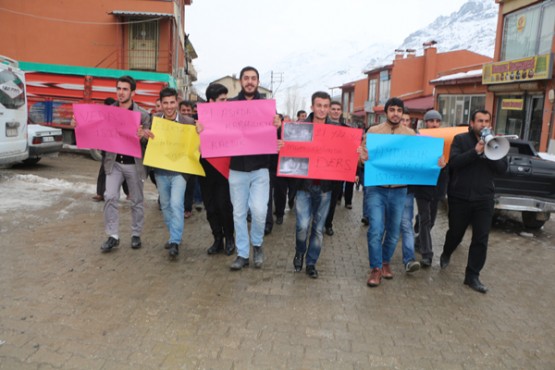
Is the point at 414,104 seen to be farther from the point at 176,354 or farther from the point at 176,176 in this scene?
the point at 176,354

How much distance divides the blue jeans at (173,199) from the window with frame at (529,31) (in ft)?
52.1

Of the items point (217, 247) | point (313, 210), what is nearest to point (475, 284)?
point (313, 210)

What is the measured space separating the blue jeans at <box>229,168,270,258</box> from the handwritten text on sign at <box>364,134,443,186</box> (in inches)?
44.6

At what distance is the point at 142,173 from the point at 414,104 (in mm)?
30003

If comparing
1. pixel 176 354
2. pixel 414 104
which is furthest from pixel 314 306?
pixel 414 104

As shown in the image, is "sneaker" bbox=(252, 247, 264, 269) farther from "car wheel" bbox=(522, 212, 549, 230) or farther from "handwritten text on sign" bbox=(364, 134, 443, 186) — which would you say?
"car wheel" bbox=(522, 212, 549, 230)

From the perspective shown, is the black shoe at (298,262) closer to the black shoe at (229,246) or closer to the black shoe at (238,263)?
the black shoe at (238,263)

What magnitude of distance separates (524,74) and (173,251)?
16243 millimetres

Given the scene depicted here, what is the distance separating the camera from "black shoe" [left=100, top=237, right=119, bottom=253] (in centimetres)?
577

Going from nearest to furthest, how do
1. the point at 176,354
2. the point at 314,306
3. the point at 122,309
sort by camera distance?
1. the point at 176,354
2. the point at 122,309
3. the point at 314,306

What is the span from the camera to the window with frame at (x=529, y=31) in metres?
17.0

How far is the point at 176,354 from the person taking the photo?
3.50 m

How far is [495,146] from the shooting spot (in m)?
4.95

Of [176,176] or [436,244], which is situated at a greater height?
[176,176]
